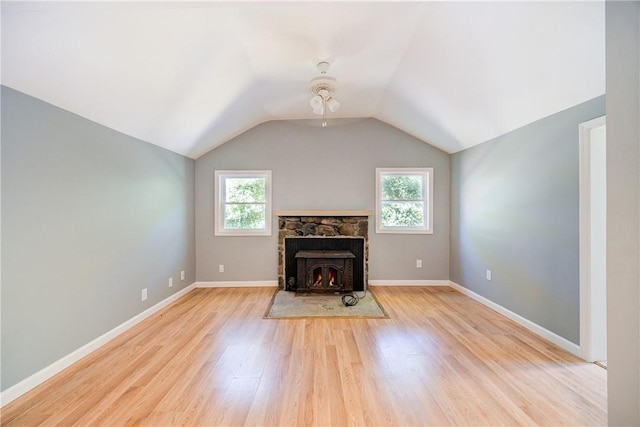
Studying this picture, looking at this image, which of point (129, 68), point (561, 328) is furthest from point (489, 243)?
point (129, 68)

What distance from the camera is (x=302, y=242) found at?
450cm

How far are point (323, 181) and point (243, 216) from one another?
150cm

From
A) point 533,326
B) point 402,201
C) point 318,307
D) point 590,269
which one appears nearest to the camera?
Result: point 590,269

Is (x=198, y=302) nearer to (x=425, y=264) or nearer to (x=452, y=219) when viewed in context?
(x=425, y=264)

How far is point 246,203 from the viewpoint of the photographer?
457 centimetres

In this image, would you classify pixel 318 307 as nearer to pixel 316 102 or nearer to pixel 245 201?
pixel 245 201

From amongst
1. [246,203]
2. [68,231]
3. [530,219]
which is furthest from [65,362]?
[530,219]

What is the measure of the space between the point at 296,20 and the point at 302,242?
3.12 metres

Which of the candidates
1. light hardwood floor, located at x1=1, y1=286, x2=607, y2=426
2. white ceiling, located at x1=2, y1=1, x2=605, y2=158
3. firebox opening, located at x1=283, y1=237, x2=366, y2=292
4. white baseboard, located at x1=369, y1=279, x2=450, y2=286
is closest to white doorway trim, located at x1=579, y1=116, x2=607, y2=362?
light hardwood floor, located at x1=1, y1=286, x2=607, y2=426

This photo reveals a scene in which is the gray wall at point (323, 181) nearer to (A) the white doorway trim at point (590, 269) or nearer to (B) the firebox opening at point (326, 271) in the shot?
(B) the firebox opening at point (326, 271)

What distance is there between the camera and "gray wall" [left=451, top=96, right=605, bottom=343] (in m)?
2.40

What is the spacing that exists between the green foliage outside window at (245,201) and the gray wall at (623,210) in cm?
405

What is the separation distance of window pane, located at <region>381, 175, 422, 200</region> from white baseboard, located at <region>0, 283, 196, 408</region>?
3.82 m

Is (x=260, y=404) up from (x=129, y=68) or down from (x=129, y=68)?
down
